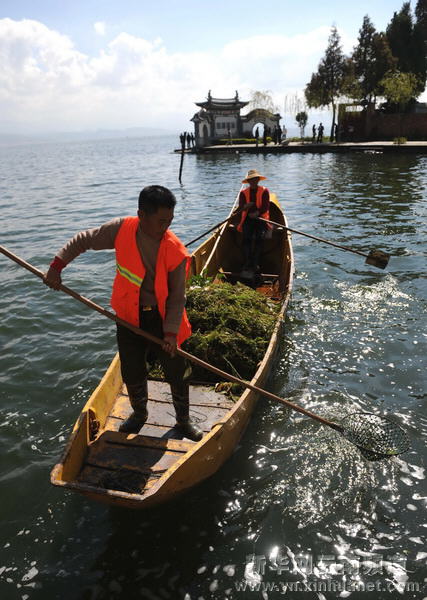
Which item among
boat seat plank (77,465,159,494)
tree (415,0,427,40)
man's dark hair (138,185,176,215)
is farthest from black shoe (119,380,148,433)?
tree (415,0,427,40)

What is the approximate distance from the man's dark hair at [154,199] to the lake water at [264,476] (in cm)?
278

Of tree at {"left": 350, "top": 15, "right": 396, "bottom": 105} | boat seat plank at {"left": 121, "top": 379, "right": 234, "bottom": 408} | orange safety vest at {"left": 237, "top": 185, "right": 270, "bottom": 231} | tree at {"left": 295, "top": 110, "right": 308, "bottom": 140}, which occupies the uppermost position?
tree at {"left": 350, "top": 15, "right": 396, "bottom": 105}

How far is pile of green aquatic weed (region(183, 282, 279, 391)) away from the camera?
5.30 m

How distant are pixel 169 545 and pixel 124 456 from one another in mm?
865

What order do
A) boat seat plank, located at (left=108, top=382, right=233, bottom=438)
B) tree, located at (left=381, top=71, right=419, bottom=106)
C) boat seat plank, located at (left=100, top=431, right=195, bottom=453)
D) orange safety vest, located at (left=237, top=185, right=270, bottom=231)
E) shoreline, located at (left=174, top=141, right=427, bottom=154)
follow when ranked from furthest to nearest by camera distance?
tree, located at (left=381, top=71, right=419, bottom=106), shoreline, located at (left=174, top=141, right=427, bottom=154), orange safety vest, located at (left=237, top=185, right=270, bottom=231), boat seat plank, located at (left=108, top=382, right=233, bottom=438), boat seat plank, located at (left=100, top=431, right=195, bottom=453)

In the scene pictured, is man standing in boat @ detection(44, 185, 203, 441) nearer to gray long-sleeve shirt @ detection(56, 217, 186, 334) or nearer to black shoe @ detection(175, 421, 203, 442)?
gray long-sleeve shirt @ detection(56, 217, 186, 334)

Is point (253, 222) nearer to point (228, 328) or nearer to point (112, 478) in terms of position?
point (228, 328)

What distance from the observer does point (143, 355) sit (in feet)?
12.8

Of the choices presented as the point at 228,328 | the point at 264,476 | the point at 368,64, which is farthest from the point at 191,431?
the point at 368,64

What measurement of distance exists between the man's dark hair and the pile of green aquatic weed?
2524 millimetres

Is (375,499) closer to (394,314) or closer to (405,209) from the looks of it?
(394,314)

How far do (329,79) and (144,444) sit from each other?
159ft

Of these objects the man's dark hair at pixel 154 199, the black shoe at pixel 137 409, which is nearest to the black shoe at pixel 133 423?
the black shoe at pixel 137 409

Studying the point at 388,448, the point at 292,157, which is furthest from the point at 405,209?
the point at 292,157
